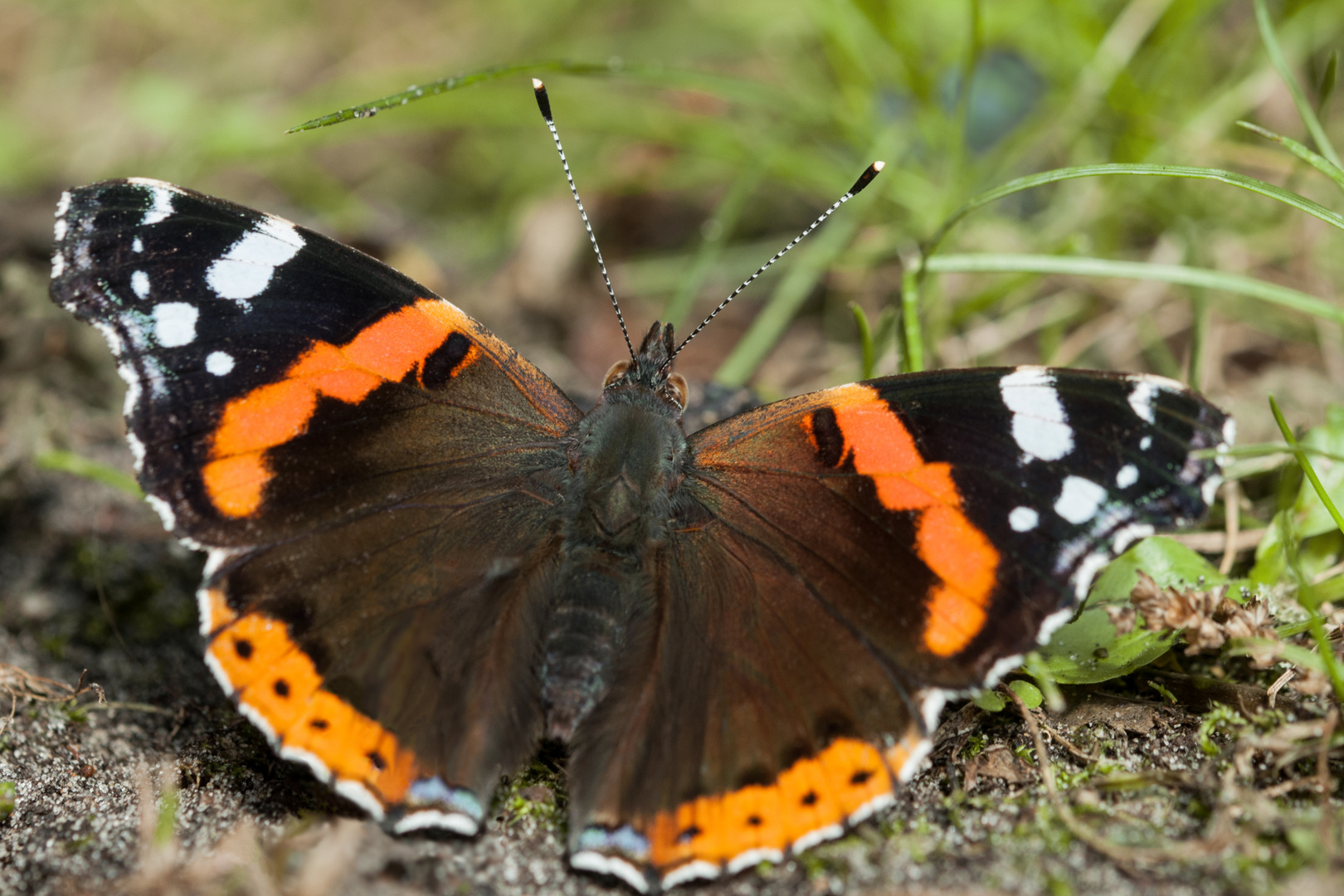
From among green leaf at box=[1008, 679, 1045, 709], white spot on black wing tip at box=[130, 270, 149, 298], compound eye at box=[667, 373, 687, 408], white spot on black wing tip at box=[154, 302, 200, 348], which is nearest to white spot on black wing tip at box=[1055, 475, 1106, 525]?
green leaf at box=[1008, 679, 1045, 709]

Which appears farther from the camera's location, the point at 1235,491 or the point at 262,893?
the point at 1235,491

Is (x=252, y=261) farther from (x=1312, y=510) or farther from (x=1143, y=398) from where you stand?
(x=1312, y=510)

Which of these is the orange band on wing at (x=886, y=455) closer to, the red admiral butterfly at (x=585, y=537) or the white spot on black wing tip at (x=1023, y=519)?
the red admiral butterfly at (x=585, y=537)

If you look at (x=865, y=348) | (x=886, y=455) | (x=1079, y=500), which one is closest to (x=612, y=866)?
(x=886, y=455)

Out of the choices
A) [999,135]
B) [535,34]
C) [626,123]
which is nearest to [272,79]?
[535,34]

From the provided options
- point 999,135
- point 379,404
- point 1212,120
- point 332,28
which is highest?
point 332,28

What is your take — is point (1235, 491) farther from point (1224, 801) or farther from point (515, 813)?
point (515, 813)

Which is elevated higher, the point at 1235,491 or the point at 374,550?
the point at 1235,491
